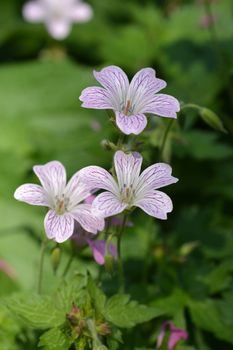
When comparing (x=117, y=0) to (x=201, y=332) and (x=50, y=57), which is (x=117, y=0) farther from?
(x=201, y=332)

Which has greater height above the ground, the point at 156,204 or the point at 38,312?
the point at 156,204

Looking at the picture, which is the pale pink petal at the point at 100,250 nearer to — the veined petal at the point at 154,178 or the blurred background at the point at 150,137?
the veined petal at the point at 154,178

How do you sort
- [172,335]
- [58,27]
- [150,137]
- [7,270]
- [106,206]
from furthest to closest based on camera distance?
[58,27]
[7,270]
[150,137]
[172,335]
[106,206]

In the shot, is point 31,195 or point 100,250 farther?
point 100,250

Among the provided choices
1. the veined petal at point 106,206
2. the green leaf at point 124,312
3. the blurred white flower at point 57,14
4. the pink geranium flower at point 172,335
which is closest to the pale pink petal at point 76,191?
the veined petal at point 106,206

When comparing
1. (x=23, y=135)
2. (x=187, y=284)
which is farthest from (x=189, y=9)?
(x=187, y=284)

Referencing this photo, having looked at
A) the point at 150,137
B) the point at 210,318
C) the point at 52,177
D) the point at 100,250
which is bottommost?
the point at 210,318

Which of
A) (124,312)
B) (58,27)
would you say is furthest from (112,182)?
(58,27)

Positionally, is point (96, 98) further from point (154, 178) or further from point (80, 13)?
point (80, 13)
